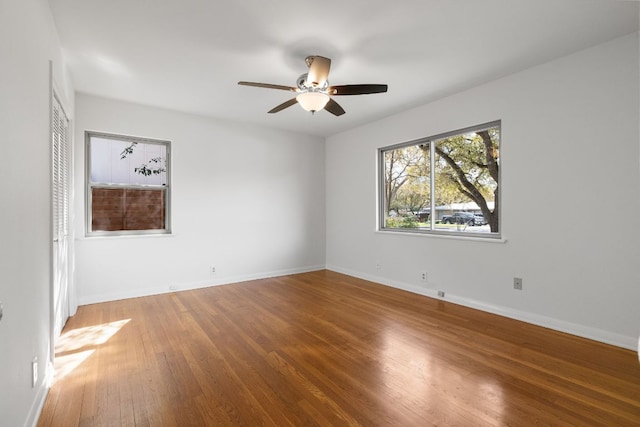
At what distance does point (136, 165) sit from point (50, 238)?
7.76 ft

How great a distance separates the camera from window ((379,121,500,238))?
3682 millimetres

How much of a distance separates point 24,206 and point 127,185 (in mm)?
2878

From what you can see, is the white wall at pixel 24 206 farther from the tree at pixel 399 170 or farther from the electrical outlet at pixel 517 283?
the tree at pixel 399 170

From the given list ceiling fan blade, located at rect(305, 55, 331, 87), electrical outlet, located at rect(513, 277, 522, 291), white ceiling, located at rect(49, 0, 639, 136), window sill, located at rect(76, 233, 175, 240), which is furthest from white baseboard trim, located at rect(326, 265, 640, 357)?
window sill, located at rect(76, 233, 175, 240)

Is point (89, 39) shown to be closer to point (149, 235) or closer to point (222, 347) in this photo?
point (149, 235)

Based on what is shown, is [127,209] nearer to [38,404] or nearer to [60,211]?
[60,211]

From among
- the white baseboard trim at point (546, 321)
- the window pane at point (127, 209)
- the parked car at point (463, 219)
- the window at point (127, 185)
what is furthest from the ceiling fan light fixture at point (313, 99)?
the white baseboard trim at point (546, 321)

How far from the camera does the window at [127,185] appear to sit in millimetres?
4023

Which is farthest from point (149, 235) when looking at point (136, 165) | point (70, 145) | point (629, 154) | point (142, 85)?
point (629, 154)

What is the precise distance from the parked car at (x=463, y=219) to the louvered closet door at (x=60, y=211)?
426cm

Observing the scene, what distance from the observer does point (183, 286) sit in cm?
454

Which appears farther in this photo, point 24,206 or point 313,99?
point 313,99

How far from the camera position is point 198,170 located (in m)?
4.67

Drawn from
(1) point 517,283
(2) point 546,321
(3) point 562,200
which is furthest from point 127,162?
(2) point 546,321
